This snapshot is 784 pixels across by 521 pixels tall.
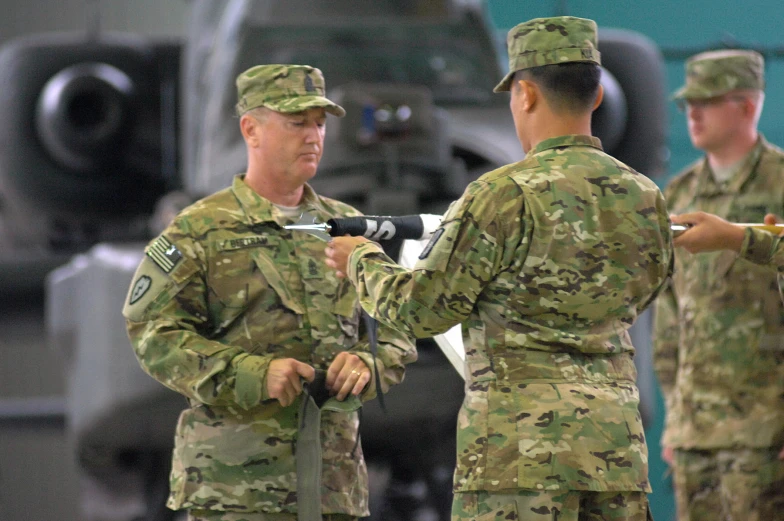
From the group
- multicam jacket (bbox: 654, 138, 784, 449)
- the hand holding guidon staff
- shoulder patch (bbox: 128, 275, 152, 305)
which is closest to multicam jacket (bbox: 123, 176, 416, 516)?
shoulder patch (bbox: 128, 275, 152, 305)

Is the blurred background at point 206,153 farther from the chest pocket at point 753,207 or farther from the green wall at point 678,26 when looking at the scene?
the green wall at point 678,26

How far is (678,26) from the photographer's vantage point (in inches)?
441

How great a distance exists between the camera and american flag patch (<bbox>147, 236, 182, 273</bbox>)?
3.21m

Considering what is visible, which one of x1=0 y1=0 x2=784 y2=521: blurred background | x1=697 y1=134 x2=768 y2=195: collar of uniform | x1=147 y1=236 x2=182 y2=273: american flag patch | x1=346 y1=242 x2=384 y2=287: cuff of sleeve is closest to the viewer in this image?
x1=346 y1=242 x2=384 y2=287: cuff of sleeve

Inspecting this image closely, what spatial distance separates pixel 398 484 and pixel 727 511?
6.88ft

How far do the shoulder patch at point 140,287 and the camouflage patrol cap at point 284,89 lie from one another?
0.46 meters

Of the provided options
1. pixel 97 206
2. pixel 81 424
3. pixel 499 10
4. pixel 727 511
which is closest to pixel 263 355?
pixel 727 511

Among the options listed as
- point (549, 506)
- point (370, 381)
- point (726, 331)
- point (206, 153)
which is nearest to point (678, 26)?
point (206, 153)

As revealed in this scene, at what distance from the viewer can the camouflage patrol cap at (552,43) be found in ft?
9.21

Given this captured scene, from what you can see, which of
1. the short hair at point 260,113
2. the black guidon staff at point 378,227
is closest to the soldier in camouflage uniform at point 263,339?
the short hair at point 260,113

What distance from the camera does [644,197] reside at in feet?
9.23

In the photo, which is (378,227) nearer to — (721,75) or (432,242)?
(432,242)

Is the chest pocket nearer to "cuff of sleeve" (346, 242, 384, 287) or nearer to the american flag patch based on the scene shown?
"cuff of sleeve" (346, 242, 384, 287)

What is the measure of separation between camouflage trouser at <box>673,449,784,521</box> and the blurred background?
0.81m
